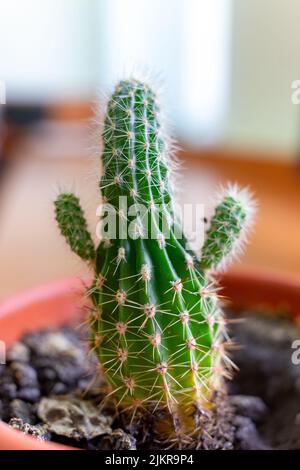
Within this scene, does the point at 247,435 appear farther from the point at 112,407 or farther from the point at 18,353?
the point at 18,353

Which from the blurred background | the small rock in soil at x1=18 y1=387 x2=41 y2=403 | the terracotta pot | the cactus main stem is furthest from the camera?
the blurred background

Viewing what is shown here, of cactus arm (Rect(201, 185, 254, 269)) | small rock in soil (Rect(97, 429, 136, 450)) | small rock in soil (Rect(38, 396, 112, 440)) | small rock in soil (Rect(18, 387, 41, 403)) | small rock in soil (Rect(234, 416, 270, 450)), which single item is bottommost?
small rock in soil (Rect(234, 416, 270, 450))

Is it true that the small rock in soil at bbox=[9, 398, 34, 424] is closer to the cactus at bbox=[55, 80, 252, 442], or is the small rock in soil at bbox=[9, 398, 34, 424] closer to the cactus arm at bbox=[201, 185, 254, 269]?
the cactus at bbox=[55, 80, 252, 442]

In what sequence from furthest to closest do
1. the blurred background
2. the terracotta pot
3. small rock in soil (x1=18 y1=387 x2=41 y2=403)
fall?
the blurred background, the terracotta pot, small rock in soil (x1=18 y1=387 x2=41 y2=403)

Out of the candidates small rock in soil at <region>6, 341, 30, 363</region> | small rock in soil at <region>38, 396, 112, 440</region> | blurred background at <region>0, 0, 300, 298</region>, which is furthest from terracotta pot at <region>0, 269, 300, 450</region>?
blurred background at <region>0, 0, 300, 298</region>

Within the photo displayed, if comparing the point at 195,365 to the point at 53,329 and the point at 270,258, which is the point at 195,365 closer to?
the point at 53,329

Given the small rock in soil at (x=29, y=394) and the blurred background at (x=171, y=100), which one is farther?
the blurred background at (x=171, y=100)

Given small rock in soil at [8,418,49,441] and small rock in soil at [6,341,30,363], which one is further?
small rock in soil at [6,341,30,363]

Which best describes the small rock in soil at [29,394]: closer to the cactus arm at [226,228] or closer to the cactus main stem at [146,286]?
the cactus main stem at [146,286]

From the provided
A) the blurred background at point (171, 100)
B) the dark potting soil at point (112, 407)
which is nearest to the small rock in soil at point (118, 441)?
the dark potting soil at point (112, 407)
